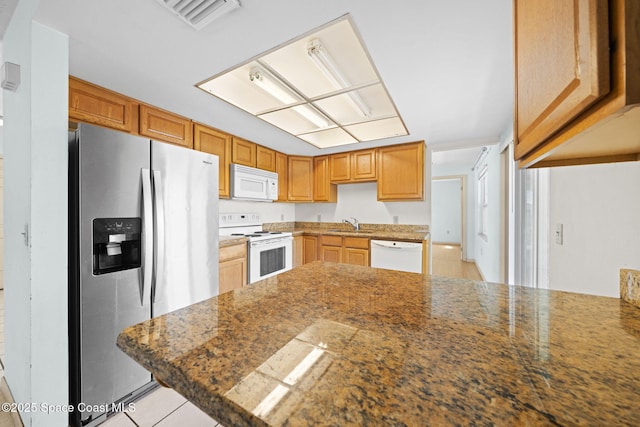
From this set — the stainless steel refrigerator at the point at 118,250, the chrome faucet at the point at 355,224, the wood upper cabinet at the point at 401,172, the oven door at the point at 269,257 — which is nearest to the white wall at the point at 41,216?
the stainless steel refrigerator at the point at 118,250

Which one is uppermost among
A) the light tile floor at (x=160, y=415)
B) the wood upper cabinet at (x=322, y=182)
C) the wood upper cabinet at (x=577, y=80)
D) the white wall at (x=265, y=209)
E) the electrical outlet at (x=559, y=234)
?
the wood upper cabinet at (x=322, y=182)

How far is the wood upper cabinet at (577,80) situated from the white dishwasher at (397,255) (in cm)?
237

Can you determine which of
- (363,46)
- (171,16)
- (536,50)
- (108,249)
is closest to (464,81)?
(363,46)

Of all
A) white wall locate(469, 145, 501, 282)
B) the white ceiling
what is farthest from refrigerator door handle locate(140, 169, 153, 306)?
white wall locate(469, 145, 501, 282)

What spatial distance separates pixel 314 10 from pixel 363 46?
1.24 ft

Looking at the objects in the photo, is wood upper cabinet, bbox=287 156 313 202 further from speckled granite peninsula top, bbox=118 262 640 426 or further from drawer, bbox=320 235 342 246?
speckled granite peninsula top, bbox=118 262 640 426

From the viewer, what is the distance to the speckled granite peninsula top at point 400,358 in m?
0.33

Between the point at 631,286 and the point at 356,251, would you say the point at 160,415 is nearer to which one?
the point at 631,286

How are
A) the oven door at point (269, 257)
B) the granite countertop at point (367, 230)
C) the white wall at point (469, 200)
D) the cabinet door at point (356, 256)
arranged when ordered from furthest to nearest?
the white wall at point (469, 200) < the cabinet door at point (356, 256) < the granite countertop at point (367, 230) < the oven door at point (269, 257)

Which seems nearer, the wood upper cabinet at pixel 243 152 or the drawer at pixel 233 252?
the drawer at pixel 233 252

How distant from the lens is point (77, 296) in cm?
127

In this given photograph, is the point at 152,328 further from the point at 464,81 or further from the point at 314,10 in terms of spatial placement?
the point at 464,81

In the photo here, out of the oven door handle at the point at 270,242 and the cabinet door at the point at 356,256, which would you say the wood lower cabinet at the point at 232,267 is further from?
the cabinet door at the point at 356,256

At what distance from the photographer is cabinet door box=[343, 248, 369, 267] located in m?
3.30
